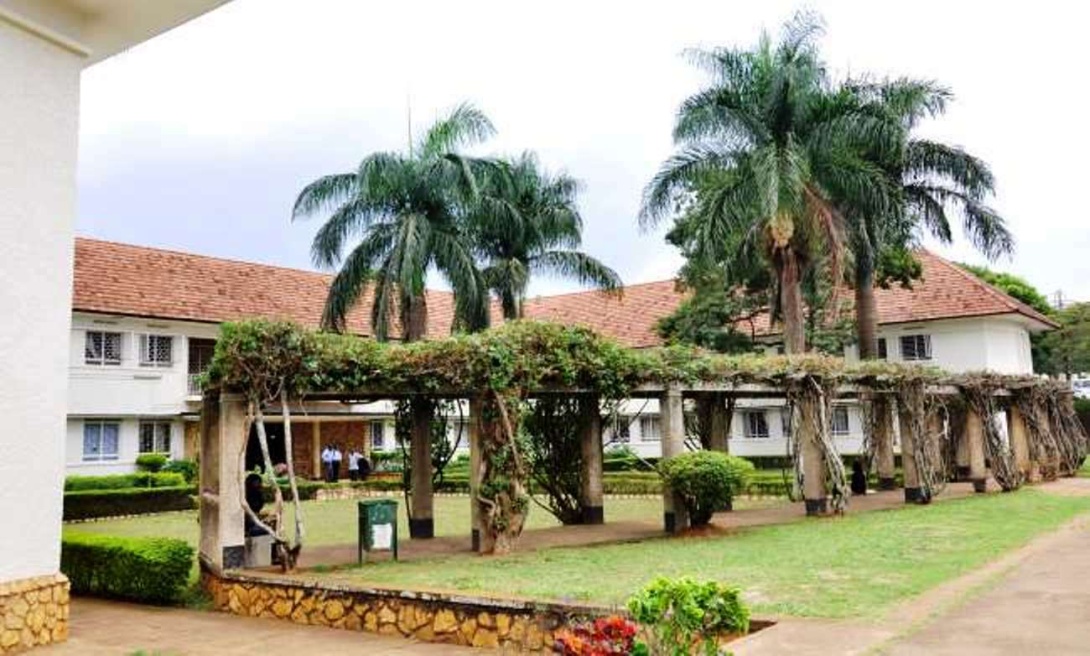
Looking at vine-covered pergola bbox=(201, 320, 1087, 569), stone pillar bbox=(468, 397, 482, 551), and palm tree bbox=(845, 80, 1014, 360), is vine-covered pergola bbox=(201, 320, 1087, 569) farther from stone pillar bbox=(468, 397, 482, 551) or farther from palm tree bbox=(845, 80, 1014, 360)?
palm tree bbox=(845, 80, 1014, 360)

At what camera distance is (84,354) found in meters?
→ 27.3

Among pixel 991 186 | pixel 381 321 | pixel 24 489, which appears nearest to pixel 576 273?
pixel 381 321

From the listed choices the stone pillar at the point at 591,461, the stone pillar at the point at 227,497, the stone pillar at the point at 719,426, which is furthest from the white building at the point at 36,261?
the stone pillar at the point at 719,426

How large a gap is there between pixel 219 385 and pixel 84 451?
19041mm

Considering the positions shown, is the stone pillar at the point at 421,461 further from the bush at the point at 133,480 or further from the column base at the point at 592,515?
the bush at the point at 133,480

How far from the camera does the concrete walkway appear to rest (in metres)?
8.46

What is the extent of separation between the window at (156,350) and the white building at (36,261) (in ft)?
68.4

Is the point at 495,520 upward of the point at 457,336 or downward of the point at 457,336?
downward

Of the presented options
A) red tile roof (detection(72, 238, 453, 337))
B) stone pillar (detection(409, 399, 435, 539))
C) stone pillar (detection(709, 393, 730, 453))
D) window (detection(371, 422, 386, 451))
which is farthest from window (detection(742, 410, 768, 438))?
stone pillar (detection(409, 399, 435, 539))

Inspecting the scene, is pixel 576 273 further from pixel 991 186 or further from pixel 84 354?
pixel 84 354

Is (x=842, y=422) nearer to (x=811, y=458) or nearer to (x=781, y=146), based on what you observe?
(x=781, y=146)

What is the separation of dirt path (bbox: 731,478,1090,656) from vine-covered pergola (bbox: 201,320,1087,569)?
6.03m

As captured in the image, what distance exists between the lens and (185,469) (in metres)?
28.1

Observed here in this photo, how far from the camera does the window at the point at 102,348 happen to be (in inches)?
1079
